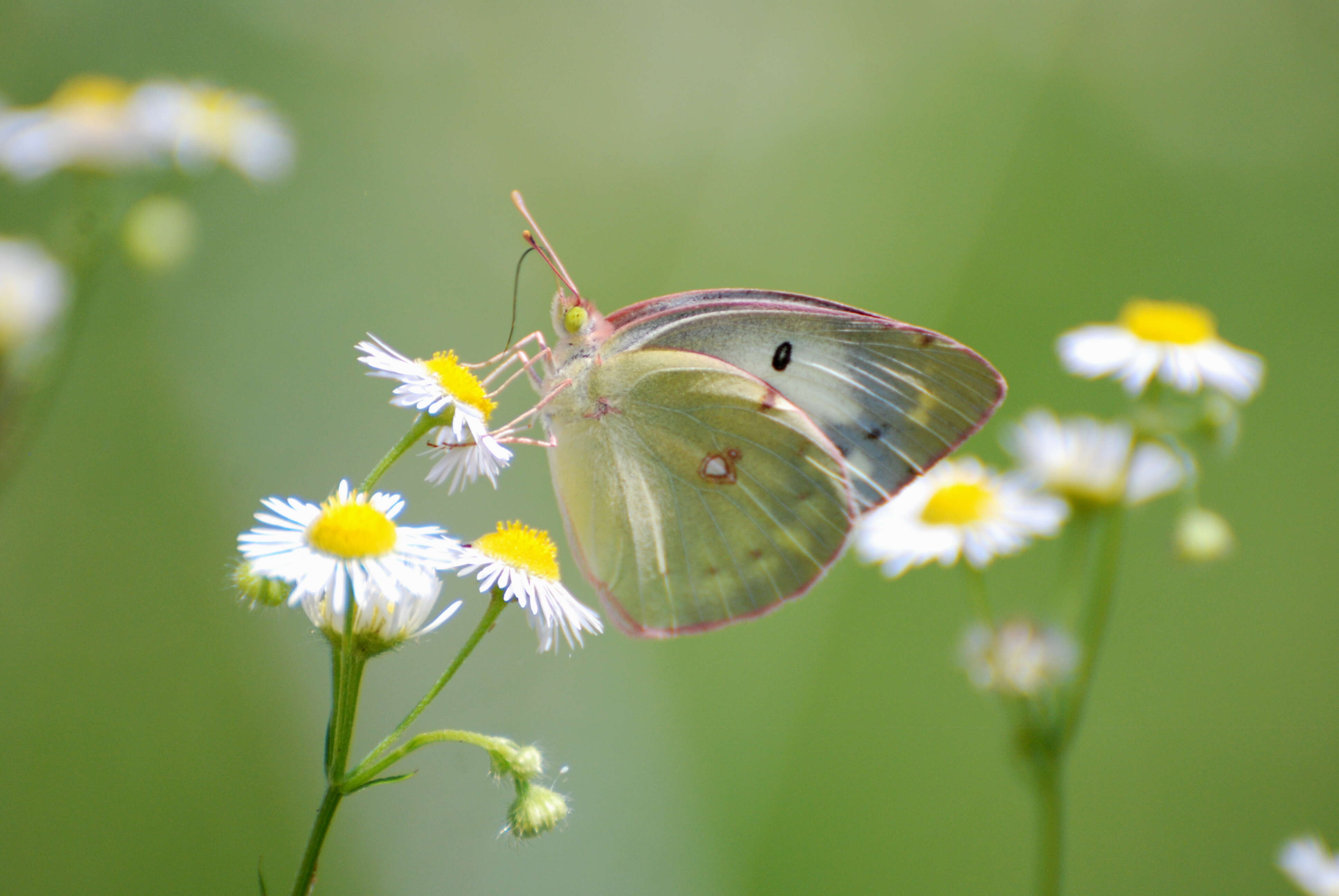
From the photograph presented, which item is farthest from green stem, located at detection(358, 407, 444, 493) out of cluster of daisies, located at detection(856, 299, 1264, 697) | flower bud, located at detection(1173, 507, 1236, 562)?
flower bud, located at detection(1173, 507, 1236, 562)

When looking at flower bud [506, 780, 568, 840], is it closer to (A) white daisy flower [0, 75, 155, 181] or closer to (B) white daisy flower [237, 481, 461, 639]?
(B) white daisy flower [237, 481, 461, 639]

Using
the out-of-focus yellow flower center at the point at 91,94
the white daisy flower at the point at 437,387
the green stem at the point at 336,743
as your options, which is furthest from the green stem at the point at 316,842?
the out-of-focus yellow flower center at the point at 91,94

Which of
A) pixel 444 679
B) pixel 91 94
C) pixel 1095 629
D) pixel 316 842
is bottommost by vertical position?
pixel 316 842

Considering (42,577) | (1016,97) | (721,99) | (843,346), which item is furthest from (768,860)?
(1016,97)

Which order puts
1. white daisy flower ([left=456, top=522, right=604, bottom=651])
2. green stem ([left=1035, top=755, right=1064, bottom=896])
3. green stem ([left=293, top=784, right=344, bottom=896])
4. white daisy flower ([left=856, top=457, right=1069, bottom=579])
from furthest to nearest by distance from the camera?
white daisy flower ([left=856, top=457, right=1069, bottom=579]) < green stem ([left=1035, top=755, right=1064, bottom=896]) < white daisy flower ([left=456, top=522, right=604, bottom=651]) < green stem ([left=293, top=784, right=344, bottom=896])

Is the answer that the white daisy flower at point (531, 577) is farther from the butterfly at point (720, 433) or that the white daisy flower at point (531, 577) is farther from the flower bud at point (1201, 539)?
the flower bud at point (1201, 539)

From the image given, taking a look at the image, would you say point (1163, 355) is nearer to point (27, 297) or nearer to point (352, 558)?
point (352, 558)

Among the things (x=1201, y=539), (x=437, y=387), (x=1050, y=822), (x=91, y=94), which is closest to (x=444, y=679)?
(x=437, y=387)
